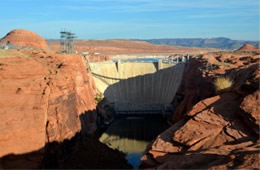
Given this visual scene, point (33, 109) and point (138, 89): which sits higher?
point (33, 109)

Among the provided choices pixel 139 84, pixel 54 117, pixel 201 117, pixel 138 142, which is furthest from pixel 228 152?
pixel 139 84

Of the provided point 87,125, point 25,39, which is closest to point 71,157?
point 87,125

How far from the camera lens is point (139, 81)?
67.6 m

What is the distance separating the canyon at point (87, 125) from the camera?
13.1 m

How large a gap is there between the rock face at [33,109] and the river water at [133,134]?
26.3 feet

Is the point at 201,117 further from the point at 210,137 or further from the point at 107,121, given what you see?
the point at 107,121

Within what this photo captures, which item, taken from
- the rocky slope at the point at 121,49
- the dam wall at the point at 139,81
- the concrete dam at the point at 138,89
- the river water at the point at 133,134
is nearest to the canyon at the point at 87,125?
the river water at the point at 133,134

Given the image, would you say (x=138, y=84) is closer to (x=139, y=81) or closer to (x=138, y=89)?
(x=139, y=81)

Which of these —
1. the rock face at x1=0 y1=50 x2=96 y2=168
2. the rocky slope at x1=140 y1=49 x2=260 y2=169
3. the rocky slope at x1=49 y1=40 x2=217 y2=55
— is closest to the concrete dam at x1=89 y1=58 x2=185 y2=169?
the rock face at x1=0 y1=50 x2=96 y2=168

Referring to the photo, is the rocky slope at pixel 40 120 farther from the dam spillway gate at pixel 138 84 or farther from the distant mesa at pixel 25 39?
the distant mesa at pixel 25 39

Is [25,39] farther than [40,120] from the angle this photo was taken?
Yes

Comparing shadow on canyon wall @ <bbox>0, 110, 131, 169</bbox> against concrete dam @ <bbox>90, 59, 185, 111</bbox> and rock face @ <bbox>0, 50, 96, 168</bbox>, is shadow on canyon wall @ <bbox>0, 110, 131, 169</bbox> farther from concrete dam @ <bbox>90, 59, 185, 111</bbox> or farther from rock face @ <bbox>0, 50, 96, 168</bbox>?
concrete dam @ <bbox>90, 59, 185, 111</bbox>

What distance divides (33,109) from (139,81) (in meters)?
43.1

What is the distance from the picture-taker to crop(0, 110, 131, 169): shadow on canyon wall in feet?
75.0
